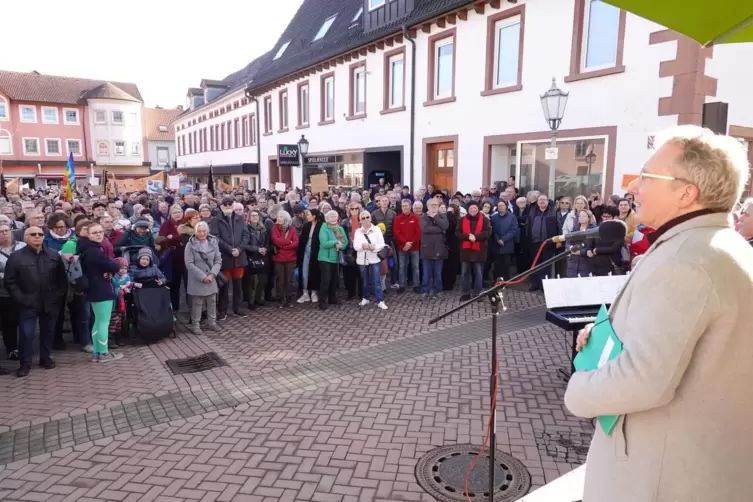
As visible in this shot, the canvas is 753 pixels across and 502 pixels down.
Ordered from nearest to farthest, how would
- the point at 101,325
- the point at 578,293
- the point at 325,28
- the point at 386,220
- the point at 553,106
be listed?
A: the point at 578,293 < the point at 101,325 < the point at 553,106 < the point at 386,220 < the point at 325,28

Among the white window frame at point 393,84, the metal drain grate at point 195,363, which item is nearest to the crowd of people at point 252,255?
the metal drain grate at point 195,363

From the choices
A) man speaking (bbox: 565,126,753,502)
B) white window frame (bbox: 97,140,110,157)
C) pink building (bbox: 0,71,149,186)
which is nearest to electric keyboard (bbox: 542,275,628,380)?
man speaking (bbox: 565,126,753,502)

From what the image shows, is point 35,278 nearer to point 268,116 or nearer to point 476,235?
point 476,235

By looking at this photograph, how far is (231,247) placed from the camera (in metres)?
8.43

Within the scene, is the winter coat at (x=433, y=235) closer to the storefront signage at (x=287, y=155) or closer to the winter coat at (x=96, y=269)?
the winter coat at (x=96, y=269)

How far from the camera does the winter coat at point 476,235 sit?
31.2 ft

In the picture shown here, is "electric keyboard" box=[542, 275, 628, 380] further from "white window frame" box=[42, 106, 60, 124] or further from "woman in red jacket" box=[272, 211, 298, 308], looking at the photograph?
"white window frame" box=[42, 106, 60, 124]

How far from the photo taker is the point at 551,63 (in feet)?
39.3

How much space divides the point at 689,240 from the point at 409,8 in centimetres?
1662

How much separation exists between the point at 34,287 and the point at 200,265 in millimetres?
2220

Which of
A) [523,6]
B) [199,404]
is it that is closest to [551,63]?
[523,6]

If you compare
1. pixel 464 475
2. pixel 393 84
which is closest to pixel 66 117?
pixel 393 84

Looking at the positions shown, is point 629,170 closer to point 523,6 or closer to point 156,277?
point 523,6

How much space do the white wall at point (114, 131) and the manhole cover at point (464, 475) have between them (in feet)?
195
